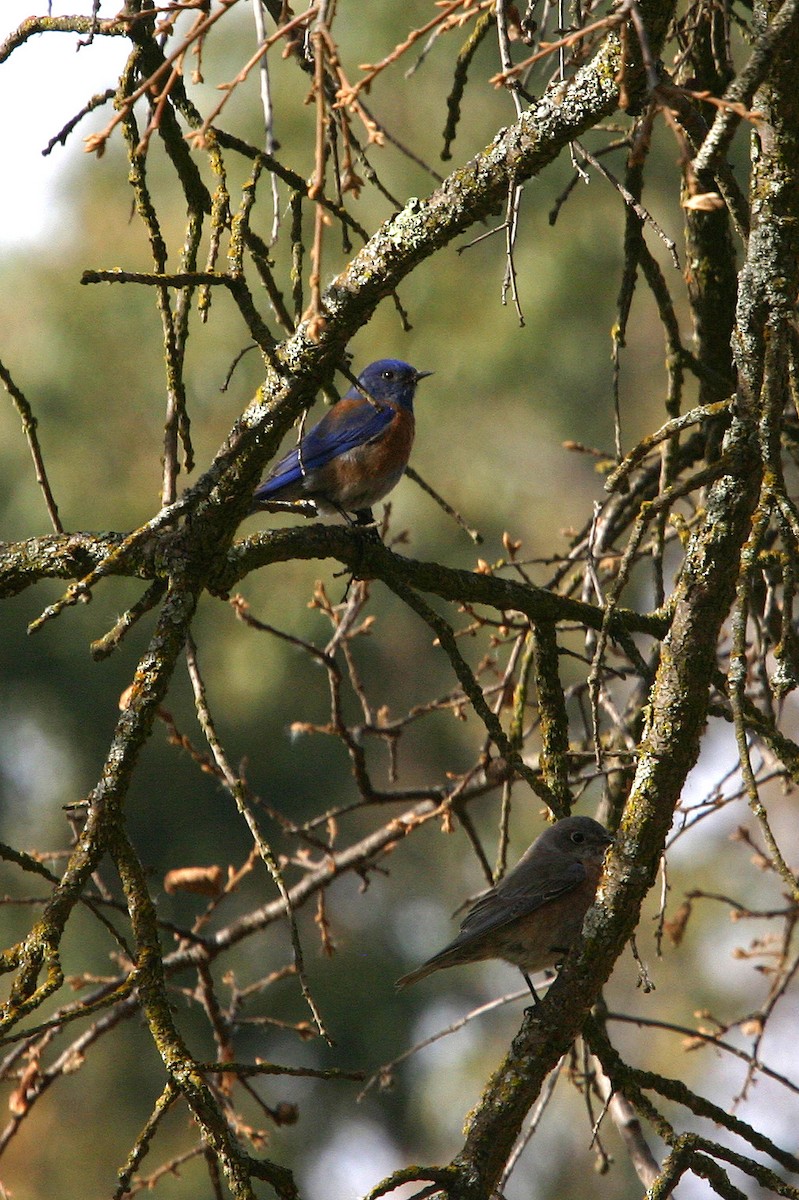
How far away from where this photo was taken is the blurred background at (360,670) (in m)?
11.3

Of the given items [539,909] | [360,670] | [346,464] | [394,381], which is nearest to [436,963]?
[539,909]

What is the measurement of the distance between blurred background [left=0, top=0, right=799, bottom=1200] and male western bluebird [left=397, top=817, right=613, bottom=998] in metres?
6.84

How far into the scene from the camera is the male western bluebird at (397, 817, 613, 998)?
3.94 metres

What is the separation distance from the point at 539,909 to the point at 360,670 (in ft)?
28.2

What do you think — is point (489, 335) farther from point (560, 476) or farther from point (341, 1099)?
point (341, 1099)

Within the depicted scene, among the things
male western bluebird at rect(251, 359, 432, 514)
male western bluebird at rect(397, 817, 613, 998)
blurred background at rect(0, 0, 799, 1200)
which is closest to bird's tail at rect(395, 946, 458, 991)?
male western bluebird at rect(397, 817, 613, 998)

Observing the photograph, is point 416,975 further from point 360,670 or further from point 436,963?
point 360,670

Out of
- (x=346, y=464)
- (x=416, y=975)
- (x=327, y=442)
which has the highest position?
(x=327, y=442)

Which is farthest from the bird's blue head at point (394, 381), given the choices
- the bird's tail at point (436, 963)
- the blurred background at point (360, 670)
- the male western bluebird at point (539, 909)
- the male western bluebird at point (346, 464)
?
the blurred background at point (360, 670)

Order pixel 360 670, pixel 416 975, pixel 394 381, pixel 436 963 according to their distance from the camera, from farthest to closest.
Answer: pixel 360 670
pixel 394 381
pixel 436 963
pixel 416 975

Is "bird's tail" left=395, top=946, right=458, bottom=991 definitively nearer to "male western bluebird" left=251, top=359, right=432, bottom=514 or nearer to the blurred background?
"male western bluebird" left=251, top=359, right=432, bottom=514

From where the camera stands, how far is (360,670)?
12547 mm

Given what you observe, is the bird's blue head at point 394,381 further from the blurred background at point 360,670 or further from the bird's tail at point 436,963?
the blurred background at point 360,670

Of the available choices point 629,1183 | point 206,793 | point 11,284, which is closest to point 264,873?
point 206,793
